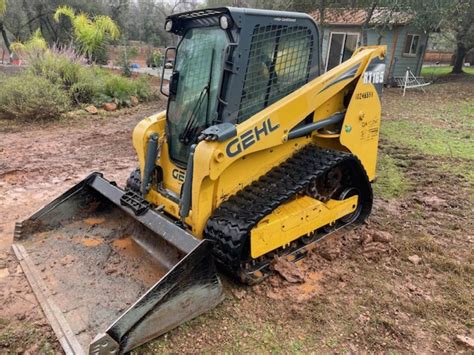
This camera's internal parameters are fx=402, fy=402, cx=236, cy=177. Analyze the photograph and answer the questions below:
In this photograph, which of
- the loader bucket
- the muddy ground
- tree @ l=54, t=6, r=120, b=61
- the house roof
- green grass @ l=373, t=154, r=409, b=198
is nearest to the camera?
the loader bucket

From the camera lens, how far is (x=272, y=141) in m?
3.26

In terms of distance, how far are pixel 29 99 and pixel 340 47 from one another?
41.8 feet

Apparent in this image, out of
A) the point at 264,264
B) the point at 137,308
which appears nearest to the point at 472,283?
the point at 264,264

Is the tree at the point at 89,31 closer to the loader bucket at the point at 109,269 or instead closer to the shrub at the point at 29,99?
the shrub at the point at 29,99

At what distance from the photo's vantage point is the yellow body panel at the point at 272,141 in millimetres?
2988

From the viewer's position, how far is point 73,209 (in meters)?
3.93

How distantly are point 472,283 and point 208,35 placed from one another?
304 centimetres

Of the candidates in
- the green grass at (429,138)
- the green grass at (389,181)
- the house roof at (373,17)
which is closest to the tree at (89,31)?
the house roof at (373,17)

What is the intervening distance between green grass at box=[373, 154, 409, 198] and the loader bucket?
10.4ft

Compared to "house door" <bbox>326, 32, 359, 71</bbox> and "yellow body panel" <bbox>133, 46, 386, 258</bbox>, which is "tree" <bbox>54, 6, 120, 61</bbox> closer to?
"house door" <bbox>326, 32, 359, 71</bbox>

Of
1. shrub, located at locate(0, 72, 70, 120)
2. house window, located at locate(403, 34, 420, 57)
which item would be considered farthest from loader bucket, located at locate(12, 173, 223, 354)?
house window, located at locate(403, 34, 420, 57)

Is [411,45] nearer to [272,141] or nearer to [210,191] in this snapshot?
[272,141]

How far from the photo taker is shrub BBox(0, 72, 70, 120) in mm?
8414

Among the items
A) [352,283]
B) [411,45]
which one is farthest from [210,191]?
[411,45]
